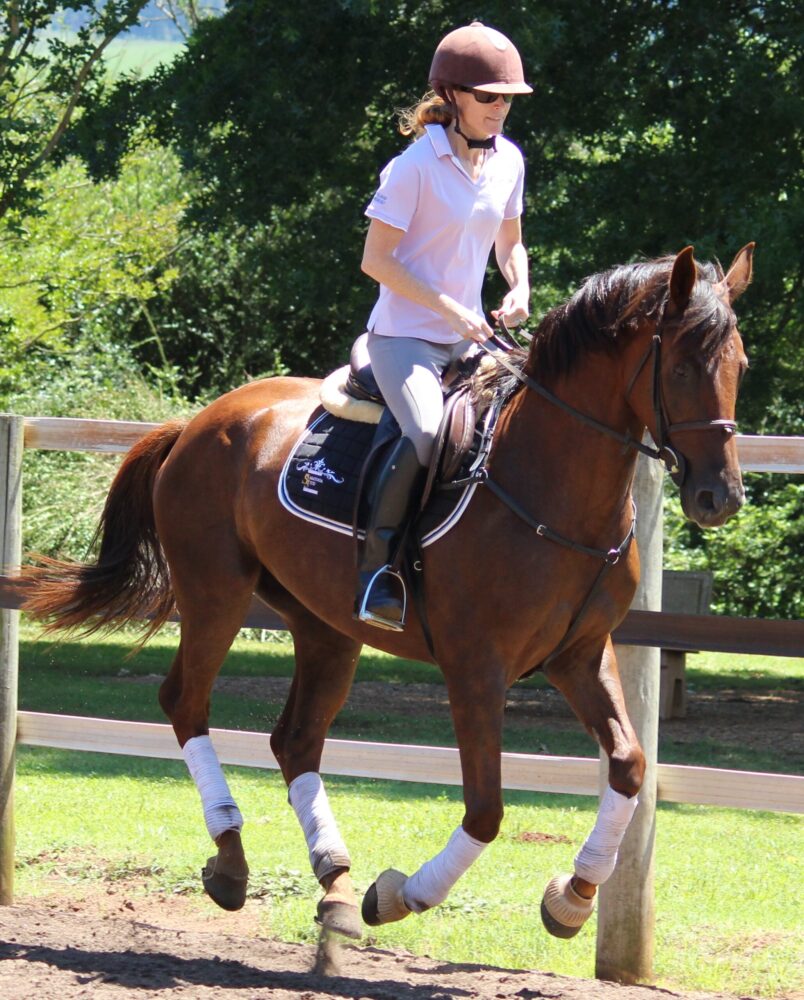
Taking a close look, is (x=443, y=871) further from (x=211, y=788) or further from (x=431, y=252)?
(x=431, y=252)

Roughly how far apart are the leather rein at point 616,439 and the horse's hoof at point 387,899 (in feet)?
2.84

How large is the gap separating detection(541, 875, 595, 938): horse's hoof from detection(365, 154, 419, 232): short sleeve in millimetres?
2235

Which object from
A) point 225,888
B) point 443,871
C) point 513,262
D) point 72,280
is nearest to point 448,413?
point 513,262

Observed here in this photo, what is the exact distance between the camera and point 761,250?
10125mm

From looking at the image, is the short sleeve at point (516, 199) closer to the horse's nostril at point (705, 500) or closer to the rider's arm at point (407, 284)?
the rider's arm at point (407, 284)

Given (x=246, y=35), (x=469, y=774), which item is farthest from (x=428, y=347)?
(x=246, y=35)

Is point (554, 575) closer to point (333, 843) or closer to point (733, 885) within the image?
point (333, 843)

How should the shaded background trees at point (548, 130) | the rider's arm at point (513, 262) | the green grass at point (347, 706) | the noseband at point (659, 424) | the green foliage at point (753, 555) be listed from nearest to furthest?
A: the noseband at point (659, 424)
the rider's arm at point (513, 262)
the green grass at point (347, 706)
the shaded background trees at point (548, 130)
the green foliage at point (753, 555)

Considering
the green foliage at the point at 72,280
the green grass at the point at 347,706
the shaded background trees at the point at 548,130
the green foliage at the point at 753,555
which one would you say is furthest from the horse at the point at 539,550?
the green foliage at the point at 753,555

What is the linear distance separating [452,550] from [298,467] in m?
0.80

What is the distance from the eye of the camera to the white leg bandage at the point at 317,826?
4832 millimetres

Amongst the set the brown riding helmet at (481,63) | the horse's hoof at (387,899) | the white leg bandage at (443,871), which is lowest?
the horse's hoof at (387,899)

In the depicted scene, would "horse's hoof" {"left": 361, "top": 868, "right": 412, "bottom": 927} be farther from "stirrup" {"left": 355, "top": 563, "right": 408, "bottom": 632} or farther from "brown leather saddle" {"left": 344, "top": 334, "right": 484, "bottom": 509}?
"brown leather saddle" {"left": 344, "top": 334, "right": 484, "bottom": 509}

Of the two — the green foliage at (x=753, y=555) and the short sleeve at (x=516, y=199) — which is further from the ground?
the short sleeve at (x=516, y=199)
